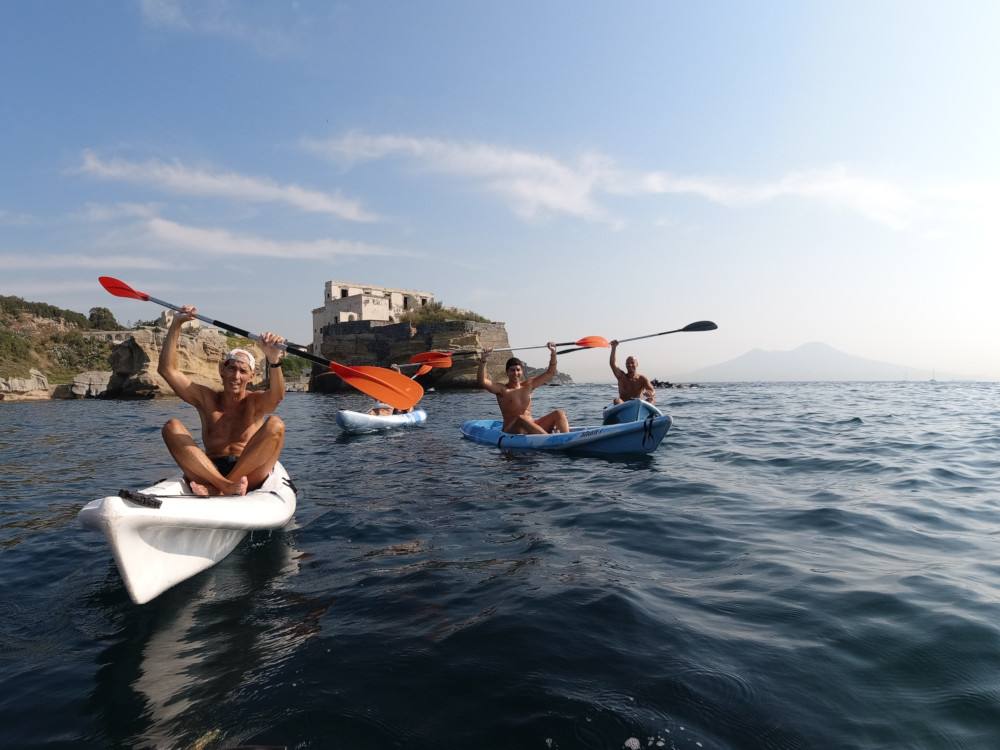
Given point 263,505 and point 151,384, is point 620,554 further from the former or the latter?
point 151,384

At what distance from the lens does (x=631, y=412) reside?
33.8 feet

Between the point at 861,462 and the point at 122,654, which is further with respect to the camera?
the point at 861,462

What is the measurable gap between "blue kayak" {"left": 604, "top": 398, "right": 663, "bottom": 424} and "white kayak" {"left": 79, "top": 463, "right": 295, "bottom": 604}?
674cm

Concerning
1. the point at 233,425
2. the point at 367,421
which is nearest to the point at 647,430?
the point at 233,425

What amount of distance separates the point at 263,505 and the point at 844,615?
4.15 metres

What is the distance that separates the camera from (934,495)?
6.34 metres

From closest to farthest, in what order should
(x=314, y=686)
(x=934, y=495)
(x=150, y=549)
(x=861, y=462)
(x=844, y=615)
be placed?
(x=314, y=686), (x=844, y=615), (x=150, y=549), (x=934, y=495), (x=861, y=462)

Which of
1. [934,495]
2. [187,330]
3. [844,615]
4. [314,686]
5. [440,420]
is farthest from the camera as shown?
[187,330]

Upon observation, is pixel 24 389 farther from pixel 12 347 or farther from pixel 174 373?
pixel 174 373

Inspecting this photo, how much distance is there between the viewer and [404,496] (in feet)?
21.8

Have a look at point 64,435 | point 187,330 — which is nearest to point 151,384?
point 187,330

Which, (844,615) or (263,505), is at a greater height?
(263,505)

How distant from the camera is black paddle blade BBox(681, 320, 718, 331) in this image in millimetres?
11983

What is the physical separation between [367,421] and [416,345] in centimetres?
2754
